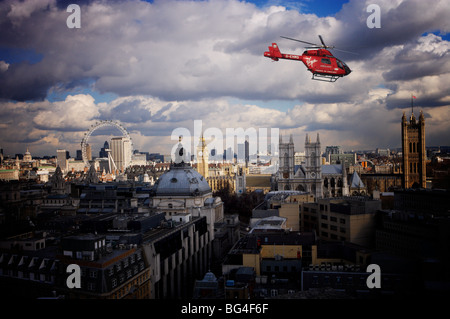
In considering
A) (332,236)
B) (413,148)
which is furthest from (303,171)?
(332,236)

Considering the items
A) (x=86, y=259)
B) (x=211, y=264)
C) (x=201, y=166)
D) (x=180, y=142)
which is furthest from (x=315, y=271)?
(x=201, y=166)

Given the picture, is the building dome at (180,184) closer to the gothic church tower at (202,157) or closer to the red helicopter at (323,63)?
the red helicopter at (323,63)

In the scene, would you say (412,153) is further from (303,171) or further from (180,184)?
(180,184)

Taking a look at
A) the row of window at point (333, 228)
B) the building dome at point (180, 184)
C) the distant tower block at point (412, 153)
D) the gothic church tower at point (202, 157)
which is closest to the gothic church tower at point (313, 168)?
the distant tower block at point (412, 153)

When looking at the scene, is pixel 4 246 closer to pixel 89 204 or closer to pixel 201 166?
pixel 89 204

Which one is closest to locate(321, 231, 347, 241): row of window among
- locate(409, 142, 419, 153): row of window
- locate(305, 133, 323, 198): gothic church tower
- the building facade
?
the building facade
